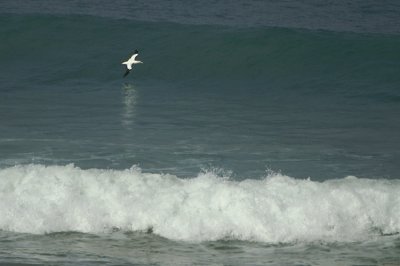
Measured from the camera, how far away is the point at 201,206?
12.8m

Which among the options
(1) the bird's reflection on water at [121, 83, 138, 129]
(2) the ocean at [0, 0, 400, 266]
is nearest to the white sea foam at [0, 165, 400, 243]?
(2) the ocean at [0, 0, 400, 266]

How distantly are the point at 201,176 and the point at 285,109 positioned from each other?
7049mm

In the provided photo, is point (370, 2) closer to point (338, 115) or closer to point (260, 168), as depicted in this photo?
point (338, 115)

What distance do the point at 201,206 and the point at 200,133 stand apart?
501 cm

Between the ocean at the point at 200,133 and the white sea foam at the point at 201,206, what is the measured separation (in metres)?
0.02

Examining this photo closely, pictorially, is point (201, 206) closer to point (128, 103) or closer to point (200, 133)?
point (200, 133)

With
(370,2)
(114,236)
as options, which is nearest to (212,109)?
(114,236)

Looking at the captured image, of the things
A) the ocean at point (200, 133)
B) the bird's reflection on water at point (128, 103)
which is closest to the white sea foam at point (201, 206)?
the ocean at point (200, 133)

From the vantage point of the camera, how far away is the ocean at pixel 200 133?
12.3m

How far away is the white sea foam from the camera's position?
1244 centimetres

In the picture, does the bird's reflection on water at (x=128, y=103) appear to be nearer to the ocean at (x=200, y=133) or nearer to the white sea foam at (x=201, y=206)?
the ocean at (x=200, y=133)

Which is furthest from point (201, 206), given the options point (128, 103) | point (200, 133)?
point (128, 103)

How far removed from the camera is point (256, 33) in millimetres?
26469

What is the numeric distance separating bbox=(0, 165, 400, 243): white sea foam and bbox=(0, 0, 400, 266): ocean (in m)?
0.02
